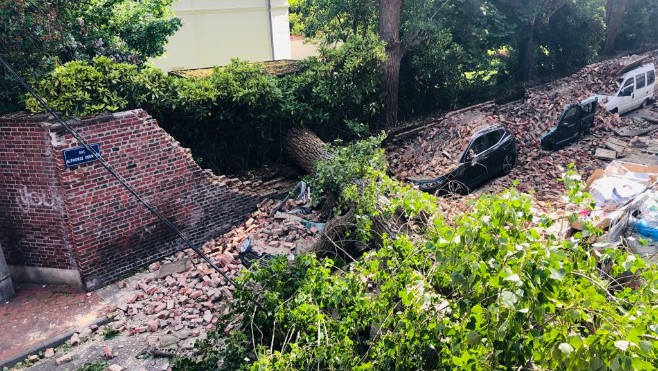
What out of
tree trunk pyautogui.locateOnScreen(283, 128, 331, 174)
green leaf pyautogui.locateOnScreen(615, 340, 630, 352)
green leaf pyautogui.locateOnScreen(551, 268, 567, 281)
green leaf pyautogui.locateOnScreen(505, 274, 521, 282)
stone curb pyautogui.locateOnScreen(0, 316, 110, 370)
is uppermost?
green leaf pyautogui.locateOnScreen(505, 274, 521, 282)

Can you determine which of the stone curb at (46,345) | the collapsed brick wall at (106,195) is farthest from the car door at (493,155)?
the stone curb at (46,345)

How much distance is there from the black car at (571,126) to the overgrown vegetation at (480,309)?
38.6ft

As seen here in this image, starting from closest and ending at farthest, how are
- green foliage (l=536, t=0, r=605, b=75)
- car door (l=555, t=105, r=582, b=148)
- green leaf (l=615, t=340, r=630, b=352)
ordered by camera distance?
green leaf (l=615, t=340, r=630, b=352)
car door (l=555, t=105, r=582, b=148)
green foliage (l=536, t=0, r=605, b=75)

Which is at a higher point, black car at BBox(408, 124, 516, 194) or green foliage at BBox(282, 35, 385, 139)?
green foliage at BBox(282, 35, 385, 139)

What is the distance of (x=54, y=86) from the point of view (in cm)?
962

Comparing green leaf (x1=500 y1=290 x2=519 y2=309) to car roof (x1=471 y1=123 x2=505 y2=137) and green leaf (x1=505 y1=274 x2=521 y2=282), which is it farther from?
car roof (x1=471 y1=123 x2=505 y2=137)

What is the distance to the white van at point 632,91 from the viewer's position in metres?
19.3

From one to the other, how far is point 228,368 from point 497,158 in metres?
10.1

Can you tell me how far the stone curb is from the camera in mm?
8070

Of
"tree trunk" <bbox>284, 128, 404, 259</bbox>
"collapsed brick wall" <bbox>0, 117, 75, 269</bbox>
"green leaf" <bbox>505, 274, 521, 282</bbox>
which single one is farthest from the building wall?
"green leaf" <bbox>505, 274, 521, 282</bbox>

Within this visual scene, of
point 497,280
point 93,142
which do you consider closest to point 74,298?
point 93,142

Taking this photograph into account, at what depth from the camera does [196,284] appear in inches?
381

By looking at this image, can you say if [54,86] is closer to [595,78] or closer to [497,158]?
[497,158]

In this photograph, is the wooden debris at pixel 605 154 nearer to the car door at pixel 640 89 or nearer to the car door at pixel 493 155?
the car door at pixel 493 155
